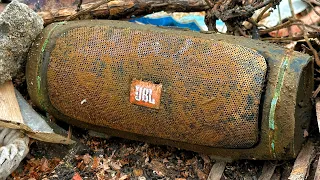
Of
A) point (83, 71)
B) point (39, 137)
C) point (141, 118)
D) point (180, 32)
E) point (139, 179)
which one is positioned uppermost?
point (180, 32)

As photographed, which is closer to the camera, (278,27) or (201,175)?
(201,175)

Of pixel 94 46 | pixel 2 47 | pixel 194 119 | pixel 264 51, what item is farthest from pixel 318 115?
pixel 2 47

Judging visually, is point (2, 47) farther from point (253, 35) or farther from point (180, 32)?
point (253, 35)

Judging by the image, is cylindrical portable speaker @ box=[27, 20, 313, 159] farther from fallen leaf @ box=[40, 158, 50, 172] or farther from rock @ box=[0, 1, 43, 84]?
fallen leaf @ box=[40, 158, 50, 172]

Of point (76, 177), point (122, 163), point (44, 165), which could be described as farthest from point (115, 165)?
point (44, 165)

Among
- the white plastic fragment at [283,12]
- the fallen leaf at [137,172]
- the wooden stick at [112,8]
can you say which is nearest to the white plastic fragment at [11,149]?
the fallen leaf at [137,172]

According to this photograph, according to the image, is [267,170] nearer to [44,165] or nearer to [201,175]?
[201,175]

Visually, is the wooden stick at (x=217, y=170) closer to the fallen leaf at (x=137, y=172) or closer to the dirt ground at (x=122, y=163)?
the dirt ground at (x=122, y=163)
